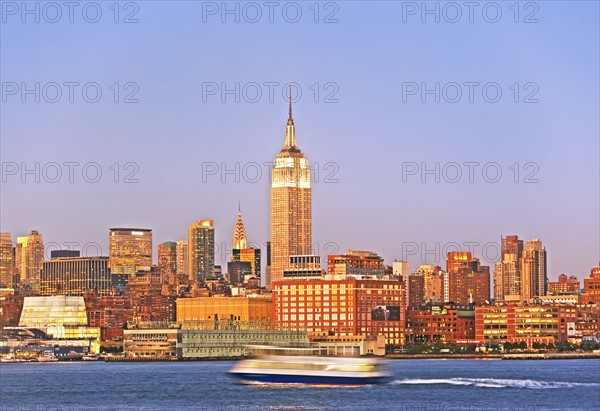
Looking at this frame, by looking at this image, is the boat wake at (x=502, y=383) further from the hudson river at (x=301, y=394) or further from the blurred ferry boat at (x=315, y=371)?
the blurred ferry boat at (x=315, y=371)

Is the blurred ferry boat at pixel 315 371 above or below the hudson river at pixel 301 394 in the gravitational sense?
above

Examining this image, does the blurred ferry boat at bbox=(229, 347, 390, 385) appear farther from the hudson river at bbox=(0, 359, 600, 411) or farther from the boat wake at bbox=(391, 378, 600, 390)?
the boat wake at bbox=(391, 378, 600, 390)

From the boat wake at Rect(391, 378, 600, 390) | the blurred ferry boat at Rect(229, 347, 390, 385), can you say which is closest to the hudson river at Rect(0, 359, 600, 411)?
the boat wake at Rect(391, 378, 600, 390)

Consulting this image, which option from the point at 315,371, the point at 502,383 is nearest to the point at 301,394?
the point at 315,371

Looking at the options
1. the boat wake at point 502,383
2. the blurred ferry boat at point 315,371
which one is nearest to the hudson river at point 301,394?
the boat wake at point 502,383

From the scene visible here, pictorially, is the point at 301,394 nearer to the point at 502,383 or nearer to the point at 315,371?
the point at 315,371

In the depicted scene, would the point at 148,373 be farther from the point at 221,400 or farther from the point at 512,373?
the point at 221,400

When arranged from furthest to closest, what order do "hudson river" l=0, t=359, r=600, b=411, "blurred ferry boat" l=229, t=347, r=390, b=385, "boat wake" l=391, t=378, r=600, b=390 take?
"boat wake" l=391, t=378, r=600, b=390, "blurred ferry boat" l=229, t=347, r=390, b=385, "hudson river" l=0, t=359, r=600, b=411

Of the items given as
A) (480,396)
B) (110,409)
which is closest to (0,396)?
(110,409)
